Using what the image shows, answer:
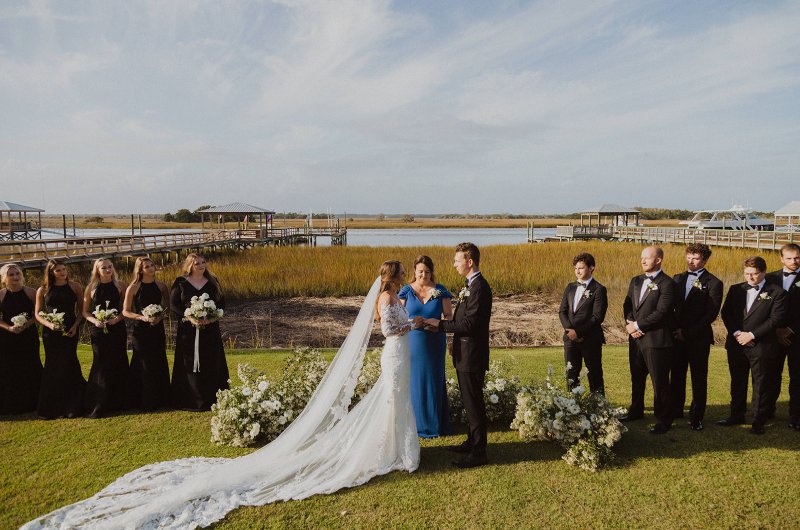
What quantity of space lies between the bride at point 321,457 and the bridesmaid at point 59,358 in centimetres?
232

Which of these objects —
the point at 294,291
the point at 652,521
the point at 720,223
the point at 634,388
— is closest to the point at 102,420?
the point at 652,521

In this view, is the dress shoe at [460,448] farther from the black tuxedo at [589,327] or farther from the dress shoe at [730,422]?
the dress shoe at [730,422]

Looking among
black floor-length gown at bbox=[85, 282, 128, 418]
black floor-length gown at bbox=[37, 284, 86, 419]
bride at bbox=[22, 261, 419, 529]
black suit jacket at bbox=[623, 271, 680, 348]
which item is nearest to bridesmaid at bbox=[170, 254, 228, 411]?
black floor-length gown at bbox=[85, 282, 128, 418]

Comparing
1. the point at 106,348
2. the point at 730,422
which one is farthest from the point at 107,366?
the point at 730,422

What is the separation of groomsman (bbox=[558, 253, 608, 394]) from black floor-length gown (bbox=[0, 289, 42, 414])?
665cm

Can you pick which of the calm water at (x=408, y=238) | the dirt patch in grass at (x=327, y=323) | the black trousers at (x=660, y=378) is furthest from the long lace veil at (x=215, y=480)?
the calm water at (x=408, y=238)

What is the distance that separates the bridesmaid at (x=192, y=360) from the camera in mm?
6672

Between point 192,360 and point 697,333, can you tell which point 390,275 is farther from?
point 697,333

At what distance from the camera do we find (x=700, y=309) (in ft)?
19.4

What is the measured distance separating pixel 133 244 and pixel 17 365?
23.8 m

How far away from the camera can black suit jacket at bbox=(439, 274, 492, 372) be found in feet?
15.8

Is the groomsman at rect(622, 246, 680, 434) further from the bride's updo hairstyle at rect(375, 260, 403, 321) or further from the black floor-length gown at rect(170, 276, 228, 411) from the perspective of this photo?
the black floor-length gown at rect(170, 276, 228, 411)

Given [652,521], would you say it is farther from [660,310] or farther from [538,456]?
[660,310]

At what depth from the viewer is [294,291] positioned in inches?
828
